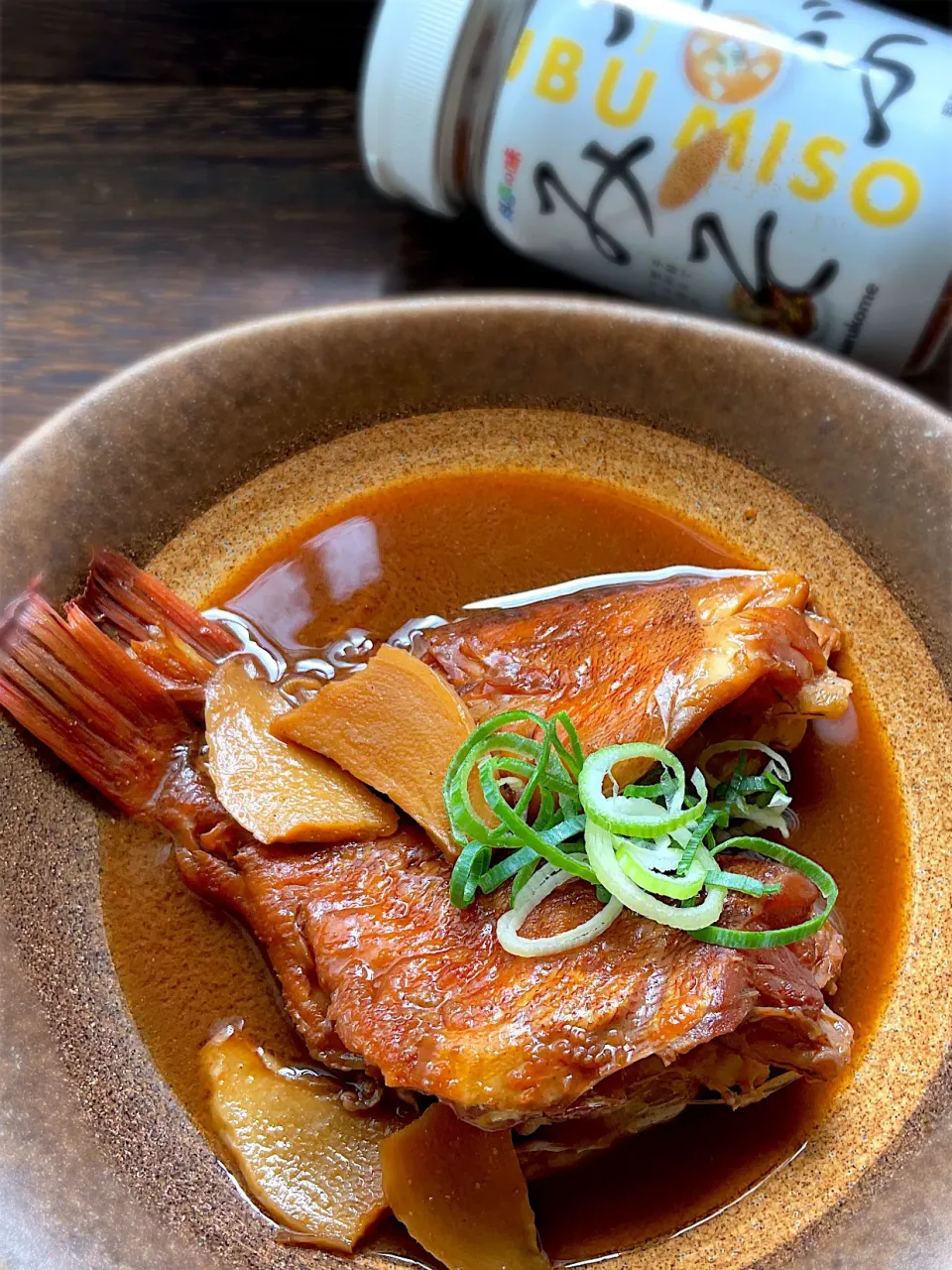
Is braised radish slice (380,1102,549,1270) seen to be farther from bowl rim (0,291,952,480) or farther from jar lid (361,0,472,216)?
jar lid (361,0,472,216)

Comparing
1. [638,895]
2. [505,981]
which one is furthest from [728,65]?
[505,981]

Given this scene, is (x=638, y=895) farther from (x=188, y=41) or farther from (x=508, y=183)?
(x=188, y=41)

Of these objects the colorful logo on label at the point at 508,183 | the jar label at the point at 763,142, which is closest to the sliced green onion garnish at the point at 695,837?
the jar label at the point at 763,142

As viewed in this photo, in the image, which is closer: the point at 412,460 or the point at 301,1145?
the point at 301,1145

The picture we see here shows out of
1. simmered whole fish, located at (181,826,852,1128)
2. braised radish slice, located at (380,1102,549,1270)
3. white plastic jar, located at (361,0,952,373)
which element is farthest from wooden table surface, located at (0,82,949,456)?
braised radish slice, located at (380,1102,549,1270)

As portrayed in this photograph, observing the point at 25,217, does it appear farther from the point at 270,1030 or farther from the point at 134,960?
the point at 270,1030

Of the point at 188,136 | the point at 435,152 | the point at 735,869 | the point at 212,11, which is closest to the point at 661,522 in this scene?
the point at 735,869
